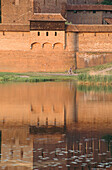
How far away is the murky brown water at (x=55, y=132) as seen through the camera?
12.0 meters

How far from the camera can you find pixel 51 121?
17.3 m

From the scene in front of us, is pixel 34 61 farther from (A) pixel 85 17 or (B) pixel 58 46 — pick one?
(A) pixel 85 17

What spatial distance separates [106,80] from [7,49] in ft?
55.9

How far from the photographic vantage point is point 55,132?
596 inches

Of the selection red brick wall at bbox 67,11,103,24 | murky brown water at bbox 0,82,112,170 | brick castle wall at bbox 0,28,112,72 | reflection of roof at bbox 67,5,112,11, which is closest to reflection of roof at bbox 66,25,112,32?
brick castle wall at bbox 0,28,112,72

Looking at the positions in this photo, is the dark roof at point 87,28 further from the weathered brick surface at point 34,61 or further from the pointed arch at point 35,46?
the pointed arch at point 35,46

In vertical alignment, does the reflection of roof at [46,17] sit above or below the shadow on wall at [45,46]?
above

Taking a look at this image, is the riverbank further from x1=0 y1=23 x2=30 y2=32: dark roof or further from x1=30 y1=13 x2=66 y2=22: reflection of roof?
x1=0 y1=23 x2=30 y2=32: dark roof

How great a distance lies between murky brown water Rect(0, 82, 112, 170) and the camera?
11992 millimetres

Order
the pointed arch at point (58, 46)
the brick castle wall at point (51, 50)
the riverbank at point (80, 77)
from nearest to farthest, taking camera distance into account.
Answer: the riverbank at point (80, 77) < the brick castle wall at point (51, 50) < the pointed arch at point (58, 46)

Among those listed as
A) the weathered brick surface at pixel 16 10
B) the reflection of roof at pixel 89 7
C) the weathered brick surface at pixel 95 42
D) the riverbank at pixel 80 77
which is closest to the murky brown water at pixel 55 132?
the riverbank at pixel 80 77

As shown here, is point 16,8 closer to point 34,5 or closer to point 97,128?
point 34,5

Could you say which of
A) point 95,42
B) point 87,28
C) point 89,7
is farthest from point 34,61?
point 89,7

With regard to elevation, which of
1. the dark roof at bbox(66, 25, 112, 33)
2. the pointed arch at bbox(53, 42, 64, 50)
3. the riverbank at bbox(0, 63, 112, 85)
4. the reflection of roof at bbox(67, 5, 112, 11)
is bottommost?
the riverbank at bbox(0, 63, 112, 85)
